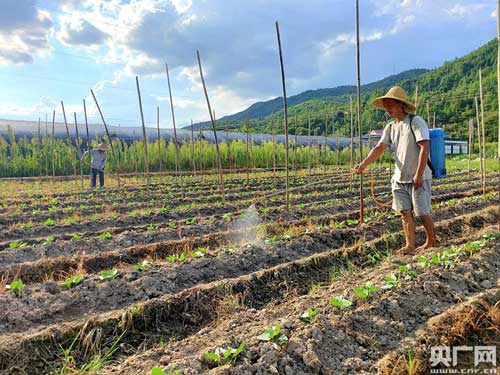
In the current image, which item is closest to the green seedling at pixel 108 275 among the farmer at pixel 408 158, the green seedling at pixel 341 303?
the green seedling at pixel 341 303

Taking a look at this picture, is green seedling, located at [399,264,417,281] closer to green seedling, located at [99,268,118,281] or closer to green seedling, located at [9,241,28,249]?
green seedling, located at [99,268,118,281]

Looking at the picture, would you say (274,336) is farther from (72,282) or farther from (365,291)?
(72,282)

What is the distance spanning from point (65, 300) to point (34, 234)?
331cm

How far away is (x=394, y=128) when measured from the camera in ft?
14.1

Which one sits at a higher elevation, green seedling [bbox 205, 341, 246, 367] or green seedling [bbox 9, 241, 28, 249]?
green seedling [bbox 9, 241, 28, 249]

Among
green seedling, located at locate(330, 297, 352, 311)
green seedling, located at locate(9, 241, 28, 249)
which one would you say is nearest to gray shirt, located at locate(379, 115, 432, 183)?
green seedling, located at locate(330, 297, 352, 311)

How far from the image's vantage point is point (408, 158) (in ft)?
13.7

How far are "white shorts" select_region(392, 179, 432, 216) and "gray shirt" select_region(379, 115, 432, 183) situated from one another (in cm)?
7

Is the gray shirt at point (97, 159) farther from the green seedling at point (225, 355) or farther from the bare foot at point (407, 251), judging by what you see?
the green seedling at point (225, 355)

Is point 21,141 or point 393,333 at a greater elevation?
point 21,141

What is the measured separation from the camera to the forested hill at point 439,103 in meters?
36.6

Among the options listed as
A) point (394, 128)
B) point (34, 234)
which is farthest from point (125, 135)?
point (394, 128)

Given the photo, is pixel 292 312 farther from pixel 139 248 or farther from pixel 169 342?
pixel 139 248

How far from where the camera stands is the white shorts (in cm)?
421
